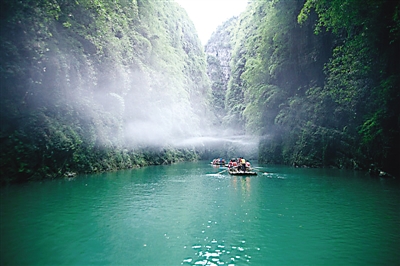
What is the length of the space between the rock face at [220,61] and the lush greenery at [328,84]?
2848 centimetres

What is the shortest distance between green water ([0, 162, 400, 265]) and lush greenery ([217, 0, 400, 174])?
6.38 metres

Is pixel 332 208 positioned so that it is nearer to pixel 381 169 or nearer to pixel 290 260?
pixel 290 260

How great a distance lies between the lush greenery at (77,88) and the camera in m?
14.3

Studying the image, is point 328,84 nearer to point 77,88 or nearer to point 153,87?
point 153,87

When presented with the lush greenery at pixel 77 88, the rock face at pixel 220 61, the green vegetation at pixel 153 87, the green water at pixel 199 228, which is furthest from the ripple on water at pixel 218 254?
the rock face at pixel 220 61

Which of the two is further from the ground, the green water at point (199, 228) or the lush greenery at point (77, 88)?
the lush greenery at point (77, 88)

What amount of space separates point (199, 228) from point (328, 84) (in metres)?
21.3

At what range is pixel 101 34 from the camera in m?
21.6

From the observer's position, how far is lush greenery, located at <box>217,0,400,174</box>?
52.7 ft

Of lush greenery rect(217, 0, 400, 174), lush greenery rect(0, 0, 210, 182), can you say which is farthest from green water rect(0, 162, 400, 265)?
lush greenery rect(217, 0, 400, 174)

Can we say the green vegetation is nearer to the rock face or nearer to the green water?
the green water

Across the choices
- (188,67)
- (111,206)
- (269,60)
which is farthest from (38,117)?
(188,67)

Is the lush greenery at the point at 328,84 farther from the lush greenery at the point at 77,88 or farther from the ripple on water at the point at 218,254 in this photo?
the lush greenery at the point at 77,88

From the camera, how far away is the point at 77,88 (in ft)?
61.9
